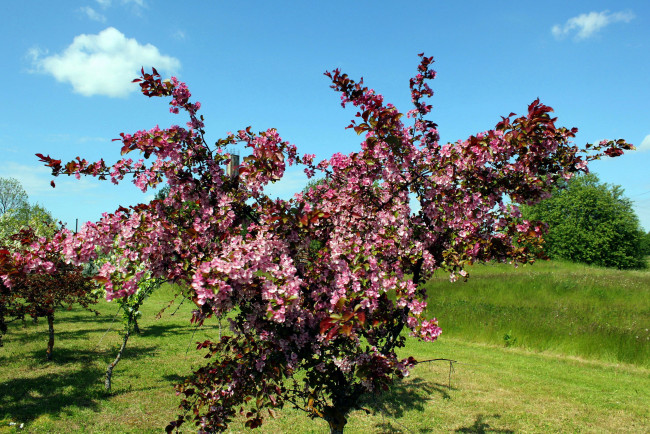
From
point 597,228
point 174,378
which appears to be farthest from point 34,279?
point 597,228

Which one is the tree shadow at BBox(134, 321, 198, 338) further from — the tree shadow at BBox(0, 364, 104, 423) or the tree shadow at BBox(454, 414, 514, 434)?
the tree shadow at BBox(454, 414, 514, 434)

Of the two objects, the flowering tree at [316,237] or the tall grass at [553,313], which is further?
the tall grass at [553,313]

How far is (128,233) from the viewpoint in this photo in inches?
129

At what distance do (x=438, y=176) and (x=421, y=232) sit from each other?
637 millimetres

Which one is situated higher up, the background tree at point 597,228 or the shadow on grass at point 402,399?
the background tree at point 597,228

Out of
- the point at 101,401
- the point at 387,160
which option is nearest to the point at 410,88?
the point at 387,160

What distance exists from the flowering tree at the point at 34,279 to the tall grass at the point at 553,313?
37.1 feet

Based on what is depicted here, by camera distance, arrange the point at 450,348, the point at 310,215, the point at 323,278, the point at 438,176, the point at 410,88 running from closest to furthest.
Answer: the point at 310,215
the point at 323,278
the point at 438,176
the point at 410,88
the point at 450,348

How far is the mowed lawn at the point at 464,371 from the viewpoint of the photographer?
692 cm

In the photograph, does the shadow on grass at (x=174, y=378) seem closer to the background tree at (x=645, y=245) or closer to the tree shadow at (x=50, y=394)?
the tree shadow at (x=50, y=394)

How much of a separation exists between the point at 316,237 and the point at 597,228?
45.6 metres

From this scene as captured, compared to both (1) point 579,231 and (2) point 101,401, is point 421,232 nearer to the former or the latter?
(2) point 101,401

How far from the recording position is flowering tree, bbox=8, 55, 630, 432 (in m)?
3.16

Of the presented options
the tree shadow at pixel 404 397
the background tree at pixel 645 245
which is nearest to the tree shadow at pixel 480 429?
the tree shadow at pixel 404 397
